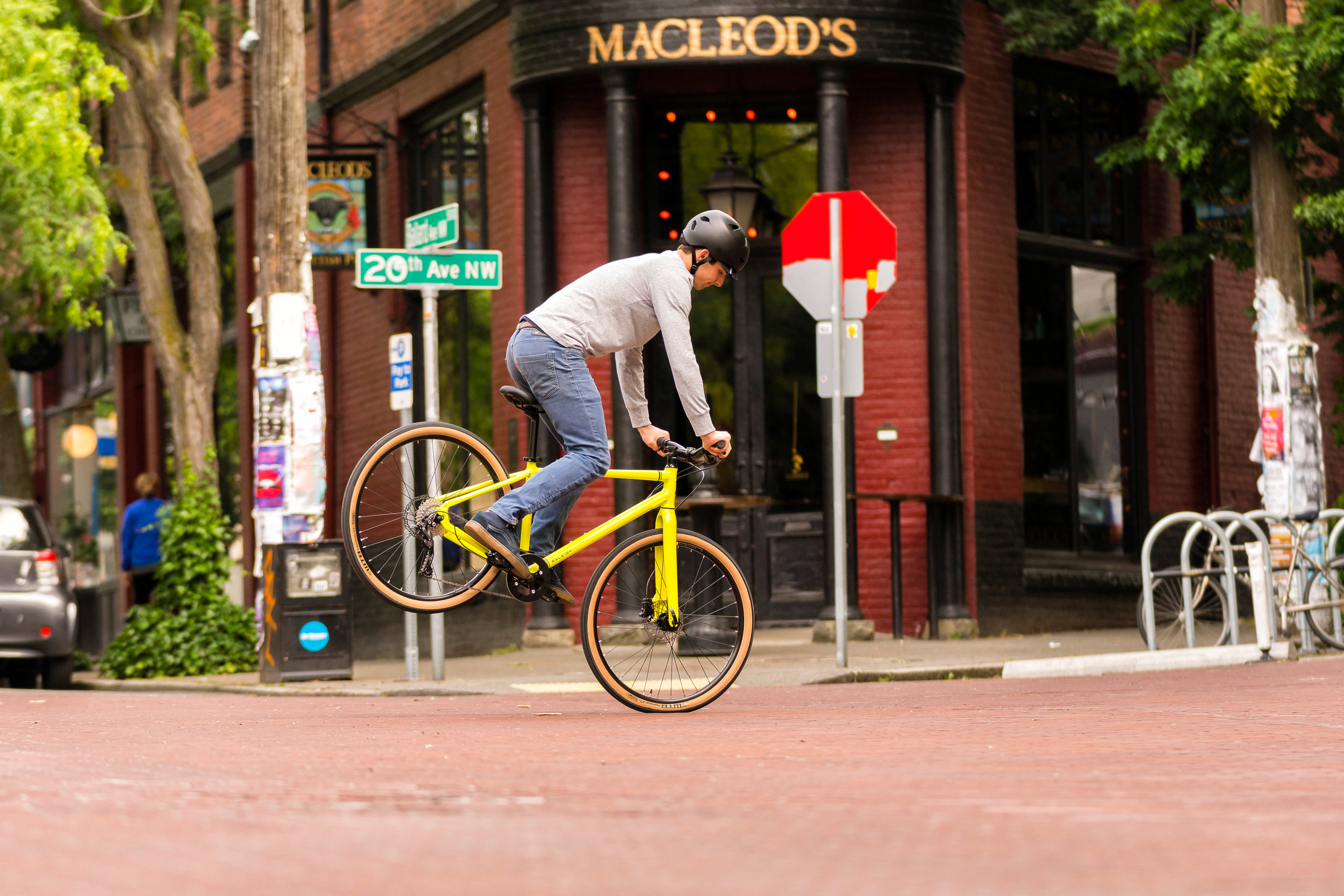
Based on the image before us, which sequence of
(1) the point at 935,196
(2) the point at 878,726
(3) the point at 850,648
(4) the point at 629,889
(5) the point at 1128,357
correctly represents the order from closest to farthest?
(4) the point at 629,889 → (2) the point at 878,726 → (3) the point at 850,648 → (1) the point at 935,196 → (5) the point at 1128,357

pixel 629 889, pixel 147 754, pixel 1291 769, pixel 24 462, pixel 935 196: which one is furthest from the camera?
pixel 24 462

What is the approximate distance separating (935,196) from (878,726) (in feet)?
27.7

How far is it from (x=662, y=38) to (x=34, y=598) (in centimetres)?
648

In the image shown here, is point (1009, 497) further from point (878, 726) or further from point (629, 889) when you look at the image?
point (629, 889)

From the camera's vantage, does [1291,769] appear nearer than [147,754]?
Yes

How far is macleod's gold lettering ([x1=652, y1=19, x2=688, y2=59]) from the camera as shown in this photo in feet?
46.4

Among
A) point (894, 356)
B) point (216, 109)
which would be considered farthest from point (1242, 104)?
point (216, 109)

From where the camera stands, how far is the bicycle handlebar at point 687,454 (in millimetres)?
7309

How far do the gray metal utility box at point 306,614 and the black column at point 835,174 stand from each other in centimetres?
390

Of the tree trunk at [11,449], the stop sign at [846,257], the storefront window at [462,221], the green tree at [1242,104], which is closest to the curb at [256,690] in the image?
the stop sign at [846,257]

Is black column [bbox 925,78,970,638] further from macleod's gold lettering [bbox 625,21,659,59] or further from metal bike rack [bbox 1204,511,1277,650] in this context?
metal bike rack [bbox 1204,511,1277,650]

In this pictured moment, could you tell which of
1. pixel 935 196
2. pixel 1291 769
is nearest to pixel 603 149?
pixel 935 196

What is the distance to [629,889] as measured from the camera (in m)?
3.30

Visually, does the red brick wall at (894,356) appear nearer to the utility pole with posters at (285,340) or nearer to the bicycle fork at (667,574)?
the utility pole with posters at (285,340)
